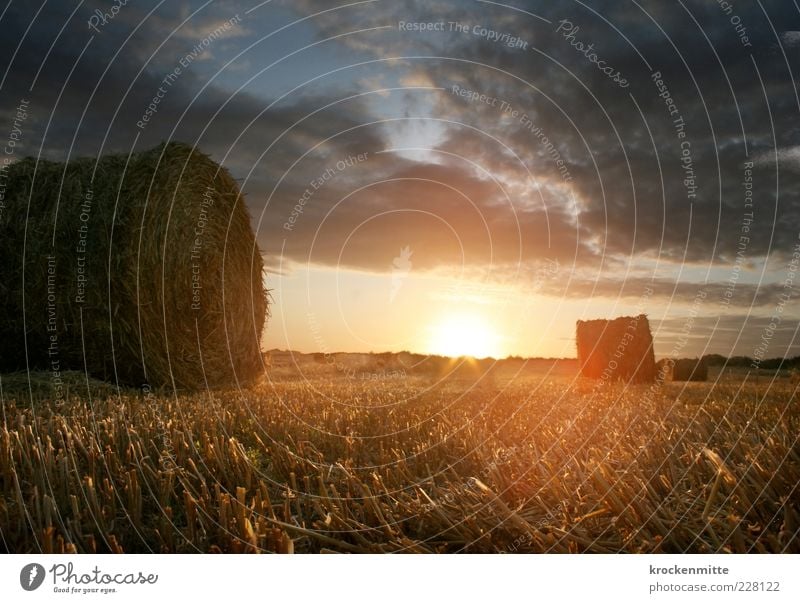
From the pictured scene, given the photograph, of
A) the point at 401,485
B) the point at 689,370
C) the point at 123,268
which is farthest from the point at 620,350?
the point at 401,485

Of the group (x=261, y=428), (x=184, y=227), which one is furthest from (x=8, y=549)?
(x=184, y=227)

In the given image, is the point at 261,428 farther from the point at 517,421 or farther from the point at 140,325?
the point at 140,325

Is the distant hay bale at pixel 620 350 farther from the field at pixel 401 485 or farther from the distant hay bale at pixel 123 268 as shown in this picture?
the distant hay bale at pixel 123 268

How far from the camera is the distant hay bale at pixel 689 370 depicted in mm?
13703

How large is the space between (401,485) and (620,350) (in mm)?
9665

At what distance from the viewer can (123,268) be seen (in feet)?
23.7

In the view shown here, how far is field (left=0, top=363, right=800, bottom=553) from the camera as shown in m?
2.46

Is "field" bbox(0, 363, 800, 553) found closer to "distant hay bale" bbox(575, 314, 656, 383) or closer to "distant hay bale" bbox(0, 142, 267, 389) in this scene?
"distant hay bale" bbox(0, 142, 267, 389)

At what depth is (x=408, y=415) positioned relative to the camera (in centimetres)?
565

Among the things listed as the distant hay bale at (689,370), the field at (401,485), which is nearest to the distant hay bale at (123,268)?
the field at (401,485)

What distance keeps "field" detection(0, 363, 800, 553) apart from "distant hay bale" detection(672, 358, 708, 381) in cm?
904

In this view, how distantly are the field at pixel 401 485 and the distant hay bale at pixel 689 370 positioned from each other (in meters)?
9.04

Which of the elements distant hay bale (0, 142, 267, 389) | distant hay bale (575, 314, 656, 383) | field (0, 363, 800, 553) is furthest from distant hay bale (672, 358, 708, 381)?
distant hay bale (0, 142, 267, 389)
